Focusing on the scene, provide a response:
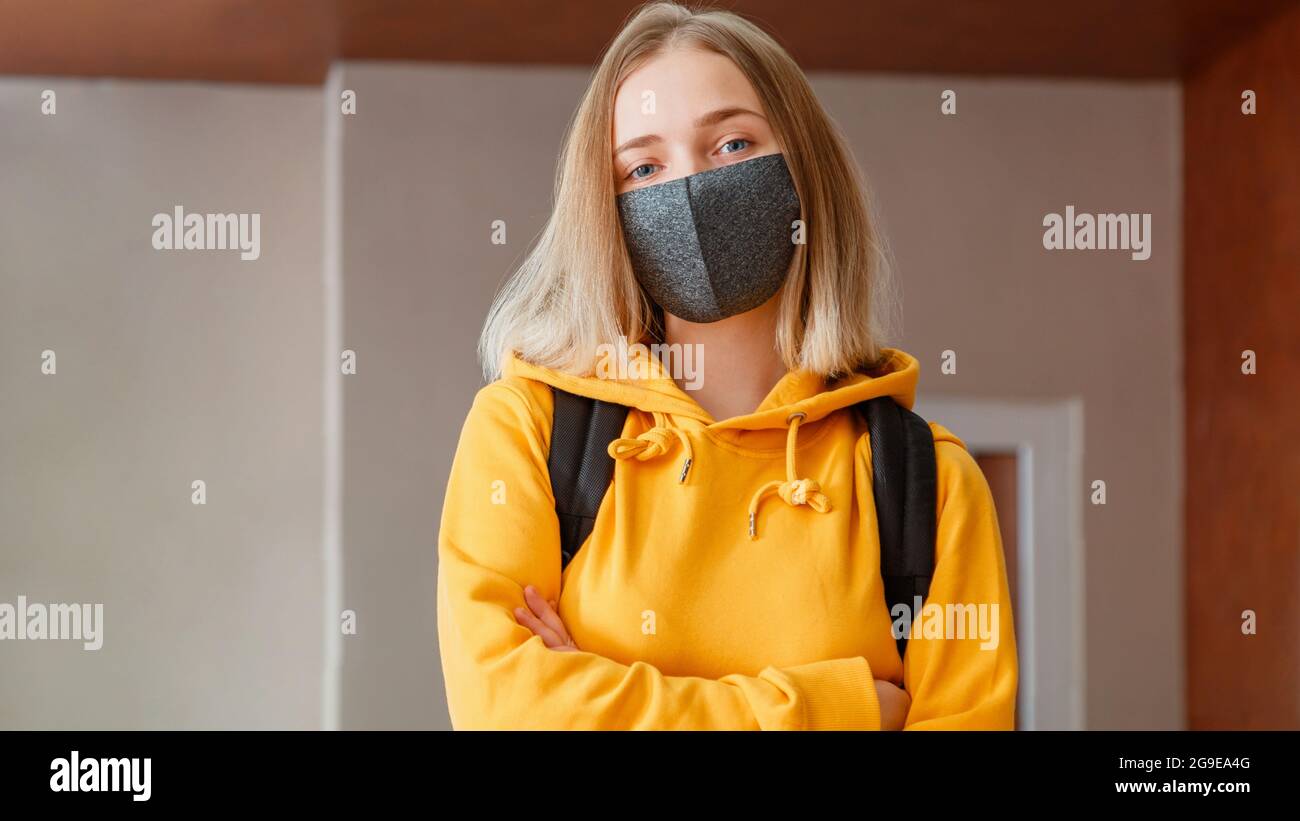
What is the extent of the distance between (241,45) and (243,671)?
1616 millimetres

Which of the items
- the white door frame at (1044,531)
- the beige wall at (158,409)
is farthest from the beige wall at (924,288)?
the beige wall at (158,409)

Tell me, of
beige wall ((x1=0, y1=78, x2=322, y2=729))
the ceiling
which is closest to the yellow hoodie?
the ceiling

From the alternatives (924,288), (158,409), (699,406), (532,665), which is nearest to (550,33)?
(924,288)

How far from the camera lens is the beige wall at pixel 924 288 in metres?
3.45

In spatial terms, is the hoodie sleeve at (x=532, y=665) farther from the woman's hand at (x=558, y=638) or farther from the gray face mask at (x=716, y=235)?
the gray face mask at (x=716, y=235)

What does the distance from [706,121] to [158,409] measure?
262 cm

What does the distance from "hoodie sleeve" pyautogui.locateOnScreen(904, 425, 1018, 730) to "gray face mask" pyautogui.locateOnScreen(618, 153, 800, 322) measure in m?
0.31

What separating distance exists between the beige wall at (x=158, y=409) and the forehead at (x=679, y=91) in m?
2.46

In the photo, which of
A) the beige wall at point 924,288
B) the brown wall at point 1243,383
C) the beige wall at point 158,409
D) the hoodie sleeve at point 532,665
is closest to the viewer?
the hoodie sleeve at point 532,665

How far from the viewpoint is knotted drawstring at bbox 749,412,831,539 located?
4.30 ft

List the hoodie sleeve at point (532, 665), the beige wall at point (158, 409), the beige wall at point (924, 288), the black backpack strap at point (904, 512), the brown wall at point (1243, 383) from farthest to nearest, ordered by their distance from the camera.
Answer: the beige wall at point (158, 409) < the beige wall at point (924, 288) < the brown wall at point (1243, 383) < the black backpack strap at point (904, 512) < the hoodie sleeve at point (532, 665)

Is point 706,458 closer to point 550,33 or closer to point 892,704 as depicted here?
point 892,704

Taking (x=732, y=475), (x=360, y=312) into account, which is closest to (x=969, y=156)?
(x=360, y=312)

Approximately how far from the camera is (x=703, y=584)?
1.31 meters
